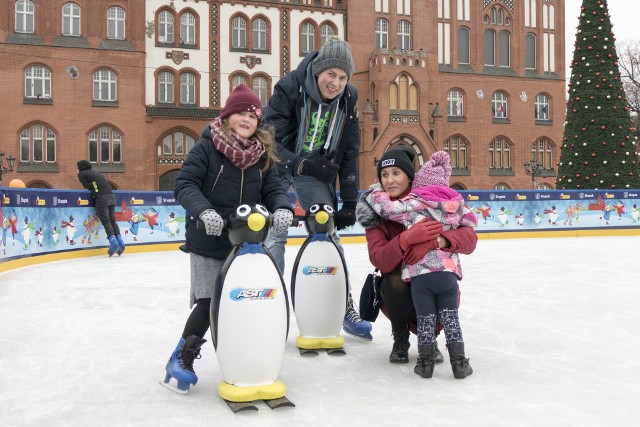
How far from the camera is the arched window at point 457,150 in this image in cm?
3053

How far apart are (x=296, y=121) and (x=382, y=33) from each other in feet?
88.3

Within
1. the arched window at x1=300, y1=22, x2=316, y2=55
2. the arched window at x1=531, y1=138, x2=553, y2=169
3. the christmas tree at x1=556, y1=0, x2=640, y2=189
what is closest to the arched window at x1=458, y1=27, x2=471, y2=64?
the arched window at x1=531, y1=138, x2=553, y2=169

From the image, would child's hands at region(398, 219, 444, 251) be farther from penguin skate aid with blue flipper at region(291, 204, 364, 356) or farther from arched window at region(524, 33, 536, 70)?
arched window at region(524, 33, 536, 70)

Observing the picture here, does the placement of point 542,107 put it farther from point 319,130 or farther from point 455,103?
point 319,130

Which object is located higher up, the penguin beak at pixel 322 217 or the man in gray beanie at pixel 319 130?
the man in gray beanie at pixel 319 130

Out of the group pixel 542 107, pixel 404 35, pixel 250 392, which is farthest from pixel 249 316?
pixel 542 107

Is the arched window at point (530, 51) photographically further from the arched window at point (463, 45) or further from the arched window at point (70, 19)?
the arched window at point (70, 19)

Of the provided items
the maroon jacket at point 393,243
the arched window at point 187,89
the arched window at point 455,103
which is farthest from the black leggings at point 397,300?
the arched window at point 455,103

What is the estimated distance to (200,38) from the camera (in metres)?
27.3

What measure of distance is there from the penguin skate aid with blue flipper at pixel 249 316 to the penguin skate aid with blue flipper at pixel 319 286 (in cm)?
87

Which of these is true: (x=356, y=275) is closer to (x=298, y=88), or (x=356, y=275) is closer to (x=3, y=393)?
(x=298, y=88)

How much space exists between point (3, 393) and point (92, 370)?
0.48 metres

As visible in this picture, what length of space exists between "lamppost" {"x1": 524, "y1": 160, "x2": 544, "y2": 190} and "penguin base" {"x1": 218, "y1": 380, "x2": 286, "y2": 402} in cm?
2780

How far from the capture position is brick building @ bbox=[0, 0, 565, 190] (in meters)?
25.5
